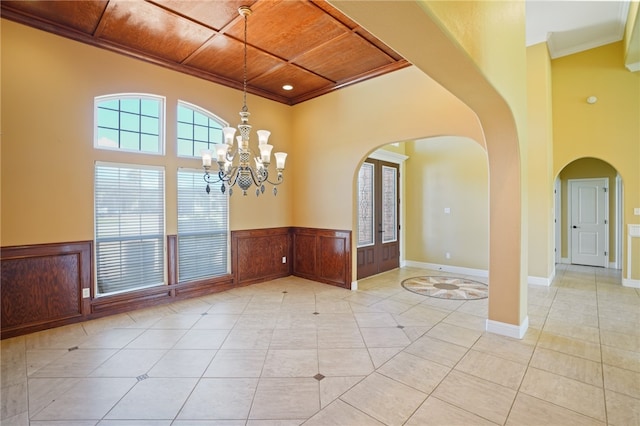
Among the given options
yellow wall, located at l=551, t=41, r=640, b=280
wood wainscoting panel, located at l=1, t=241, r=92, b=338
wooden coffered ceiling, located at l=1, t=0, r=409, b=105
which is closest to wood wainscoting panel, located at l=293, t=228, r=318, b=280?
wooden coffered ceiling, located at l=1, t=0, r=409, b=105

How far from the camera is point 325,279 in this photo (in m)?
5.73

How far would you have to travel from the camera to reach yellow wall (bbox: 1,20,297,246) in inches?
134

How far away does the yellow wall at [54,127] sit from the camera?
11.1 ft

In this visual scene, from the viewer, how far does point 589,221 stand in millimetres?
7277

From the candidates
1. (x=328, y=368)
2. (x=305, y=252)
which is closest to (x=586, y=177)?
(x=305, y=252)

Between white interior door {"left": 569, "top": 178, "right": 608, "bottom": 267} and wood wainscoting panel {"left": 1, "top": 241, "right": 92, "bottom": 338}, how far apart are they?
33.1ft

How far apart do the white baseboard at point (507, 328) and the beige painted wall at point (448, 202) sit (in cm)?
284

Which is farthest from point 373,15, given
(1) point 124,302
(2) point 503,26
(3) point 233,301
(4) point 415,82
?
(1) point 124,302

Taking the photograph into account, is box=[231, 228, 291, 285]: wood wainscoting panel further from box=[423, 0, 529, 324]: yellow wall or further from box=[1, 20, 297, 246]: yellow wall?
box=[423, 0, 529, 324]: yellow wall

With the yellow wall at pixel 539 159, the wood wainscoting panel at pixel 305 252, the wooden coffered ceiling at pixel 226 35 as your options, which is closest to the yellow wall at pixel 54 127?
the wooden coffered ceiling at pixel 226 35

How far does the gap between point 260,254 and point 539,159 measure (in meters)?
5.59

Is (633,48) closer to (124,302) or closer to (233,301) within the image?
(233,301)

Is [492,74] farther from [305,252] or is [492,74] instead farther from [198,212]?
[305,252]

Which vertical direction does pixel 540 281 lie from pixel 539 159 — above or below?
below
